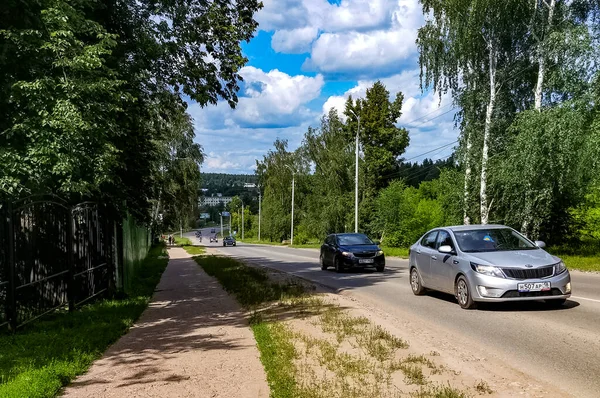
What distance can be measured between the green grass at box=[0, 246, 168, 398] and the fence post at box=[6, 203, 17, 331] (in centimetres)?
23

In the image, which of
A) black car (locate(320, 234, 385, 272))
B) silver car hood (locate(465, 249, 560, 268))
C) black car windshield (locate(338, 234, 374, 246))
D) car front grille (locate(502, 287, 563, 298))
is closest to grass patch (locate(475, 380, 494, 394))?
car front grille (locate(502, 287, 563, 298))

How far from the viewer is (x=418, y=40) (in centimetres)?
2973

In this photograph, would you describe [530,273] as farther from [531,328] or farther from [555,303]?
[555,303]

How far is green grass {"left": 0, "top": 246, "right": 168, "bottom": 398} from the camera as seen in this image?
5.31 m

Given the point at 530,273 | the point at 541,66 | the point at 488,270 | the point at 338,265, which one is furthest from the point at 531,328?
the point at 541,66

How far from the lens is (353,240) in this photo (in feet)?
68.3

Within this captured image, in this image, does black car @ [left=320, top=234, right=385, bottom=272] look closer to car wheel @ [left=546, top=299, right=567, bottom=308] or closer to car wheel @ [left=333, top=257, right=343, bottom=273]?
car wheel @ [left=333, top=257, right=343, bottom=273]

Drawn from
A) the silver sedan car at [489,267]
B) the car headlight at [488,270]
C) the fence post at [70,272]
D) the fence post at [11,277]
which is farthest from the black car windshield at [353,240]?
the fence post at [11,277]

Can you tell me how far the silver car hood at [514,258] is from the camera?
30.0ft

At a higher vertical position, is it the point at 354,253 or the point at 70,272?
the point at 70,272

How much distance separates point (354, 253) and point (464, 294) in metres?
9.82

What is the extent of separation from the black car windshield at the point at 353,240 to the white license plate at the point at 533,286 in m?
11.5

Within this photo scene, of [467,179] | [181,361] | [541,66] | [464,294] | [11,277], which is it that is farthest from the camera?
[467,179]

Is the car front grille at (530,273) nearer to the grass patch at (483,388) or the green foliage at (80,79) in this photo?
the grass patch at (483,388)
